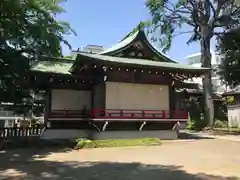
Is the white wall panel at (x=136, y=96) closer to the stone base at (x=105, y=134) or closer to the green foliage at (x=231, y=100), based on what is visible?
the stone base at (x=105, y=134)

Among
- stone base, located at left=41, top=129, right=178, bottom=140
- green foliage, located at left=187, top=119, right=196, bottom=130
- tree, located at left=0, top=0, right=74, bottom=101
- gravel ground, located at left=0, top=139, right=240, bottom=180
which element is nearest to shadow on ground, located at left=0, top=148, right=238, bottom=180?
gravel ground, located at left=0, top=139, right=240, bottom=180

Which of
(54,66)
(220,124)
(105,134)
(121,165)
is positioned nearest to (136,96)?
(105,134)

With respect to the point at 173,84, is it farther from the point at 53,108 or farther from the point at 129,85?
the point at 53,108

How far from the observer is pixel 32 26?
54.2 ft

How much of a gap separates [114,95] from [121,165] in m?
8.93

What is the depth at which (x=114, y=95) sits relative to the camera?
19.6 meters

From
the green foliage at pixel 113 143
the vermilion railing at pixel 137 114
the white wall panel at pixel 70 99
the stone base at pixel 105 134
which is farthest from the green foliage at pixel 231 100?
the white wall panel at pixel 70 99

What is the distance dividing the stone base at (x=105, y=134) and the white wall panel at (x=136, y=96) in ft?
5.52

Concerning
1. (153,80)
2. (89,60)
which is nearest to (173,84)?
(153,80)

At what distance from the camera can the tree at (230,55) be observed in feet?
111

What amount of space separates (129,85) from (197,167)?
1033cm

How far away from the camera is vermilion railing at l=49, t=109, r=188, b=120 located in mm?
18688

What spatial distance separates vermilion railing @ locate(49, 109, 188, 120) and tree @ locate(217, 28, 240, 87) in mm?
17112

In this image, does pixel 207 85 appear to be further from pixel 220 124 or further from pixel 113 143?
pixel 113 143
